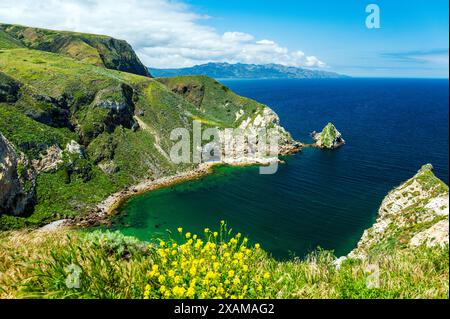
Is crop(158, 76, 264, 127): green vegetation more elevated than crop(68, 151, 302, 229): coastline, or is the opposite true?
crop(158, 76, 264, 127): green vegetation

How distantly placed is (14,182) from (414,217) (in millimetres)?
86797

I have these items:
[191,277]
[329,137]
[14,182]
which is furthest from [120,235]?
[329,137]

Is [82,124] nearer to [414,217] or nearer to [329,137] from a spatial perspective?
[329,137]

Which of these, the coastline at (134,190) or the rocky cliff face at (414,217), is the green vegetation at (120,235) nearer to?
the rocky cliff face at (414,217)

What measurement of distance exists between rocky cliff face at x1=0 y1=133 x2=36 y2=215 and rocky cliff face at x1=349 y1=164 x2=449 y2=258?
76.0 m

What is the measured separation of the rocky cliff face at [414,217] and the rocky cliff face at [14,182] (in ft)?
249

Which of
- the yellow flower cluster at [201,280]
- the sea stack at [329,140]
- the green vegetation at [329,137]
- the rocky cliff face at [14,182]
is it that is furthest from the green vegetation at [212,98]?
the yellow flower cluster at [201,280]

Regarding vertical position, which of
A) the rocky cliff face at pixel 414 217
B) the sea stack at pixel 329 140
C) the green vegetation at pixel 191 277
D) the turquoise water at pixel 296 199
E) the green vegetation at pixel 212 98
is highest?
the green vegetation at pixel 212 98

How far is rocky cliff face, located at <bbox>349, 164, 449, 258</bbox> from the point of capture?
40969 millimetres

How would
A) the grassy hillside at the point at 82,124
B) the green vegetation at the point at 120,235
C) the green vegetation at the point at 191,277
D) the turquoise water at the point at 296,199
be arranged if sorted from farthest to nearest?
the grassy hillside at the point at 82,124
the turquoise water at the point at 296,199
the green vegetation at the point at 120,235
the green vegetation at the point at 191,277

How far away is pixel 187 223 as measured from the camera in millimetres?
82375

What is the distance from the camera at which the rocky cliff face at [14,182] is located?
79062 millimetres

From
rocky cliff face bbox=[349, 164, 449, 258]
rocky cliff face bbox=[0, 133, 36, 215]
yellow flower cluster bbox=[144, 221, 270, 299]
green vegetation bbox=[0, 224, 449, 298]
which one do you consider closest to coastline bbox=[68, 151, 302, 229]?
rocky cliff face bbox=[0, 133, 36, 215]

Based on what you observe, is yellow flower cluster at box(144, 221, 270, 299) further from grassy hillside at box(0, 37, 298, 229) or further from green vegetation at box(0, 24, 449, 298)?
grassy hillside at box(0, 37, 298, 229)
